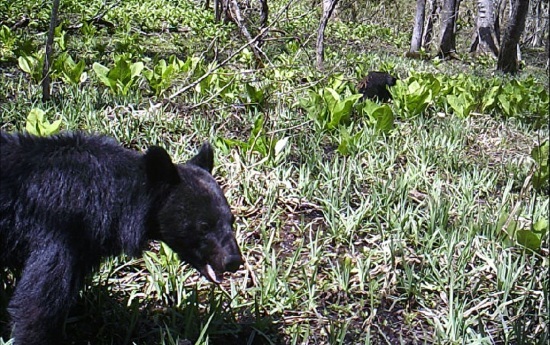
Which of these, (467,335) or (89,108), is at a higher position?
(89,108)

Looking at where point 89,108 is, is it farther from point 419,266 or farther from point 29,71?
point 419,266

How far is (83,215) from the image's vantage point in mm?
2439

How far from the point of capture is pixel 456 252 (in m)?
3.44

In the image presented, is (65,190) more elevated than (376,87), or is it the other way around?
(65,190)

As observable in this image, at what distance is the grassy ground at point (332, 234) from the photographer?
2869 millimetres

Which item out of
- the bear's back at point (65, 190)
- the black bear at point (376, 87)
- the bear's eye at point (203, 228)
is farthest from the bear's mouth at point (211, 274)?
Result: the black bear at point (376, 87)

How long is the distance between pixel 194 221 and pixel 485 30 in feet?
53.4

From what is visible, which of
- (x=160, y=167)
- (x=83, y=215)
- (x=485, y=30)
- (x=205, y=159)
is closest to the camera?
(x=83, y=215)

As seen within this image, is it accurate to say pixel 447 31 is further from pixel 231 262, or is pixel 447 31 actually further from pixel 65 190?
pixel 65 190

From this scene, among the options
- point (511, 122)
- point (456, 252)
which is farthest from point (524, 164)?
point (511, 122)

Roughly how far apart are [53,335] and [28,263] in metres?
0.30

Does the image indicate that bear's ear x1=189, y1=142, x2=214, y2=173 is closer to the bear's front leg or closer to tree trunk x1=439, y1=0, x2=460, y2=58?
the bear's front leg

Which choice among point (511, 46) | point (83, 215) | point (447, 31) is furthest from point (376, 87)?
point (447, 31)

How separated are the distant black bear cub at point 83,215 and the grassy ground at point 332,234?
32 cm
